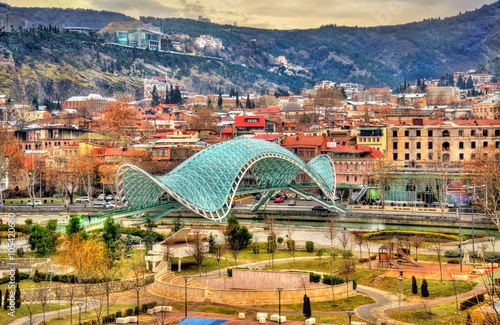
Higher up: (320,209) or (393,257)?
(320,209)

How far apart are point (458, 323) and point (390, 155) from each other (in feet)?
231

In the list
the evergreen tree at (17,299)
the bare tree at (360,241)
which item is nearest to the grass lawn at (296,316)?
the evergreen tree at (17,299)

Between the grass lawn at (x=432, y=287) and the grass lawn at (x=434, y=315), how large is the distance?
2.55 metres

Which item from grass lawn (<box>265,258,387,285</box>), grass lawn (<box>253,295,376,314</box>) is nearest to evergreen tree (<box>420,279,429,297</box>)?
grass lawn (<box>253,295,376,314</box>)

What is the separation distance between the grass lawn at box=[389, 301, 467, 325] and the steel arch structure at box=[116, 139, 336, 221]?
24.2 m

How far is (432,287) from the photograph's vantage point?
40531 mm

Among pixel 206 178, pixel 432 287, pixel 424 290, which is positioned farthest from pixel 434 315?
pixel 206 178

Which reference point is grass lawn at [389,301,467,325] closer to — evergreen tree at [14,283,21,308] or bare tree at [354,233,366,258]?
bare tree at [354,233,366,258]

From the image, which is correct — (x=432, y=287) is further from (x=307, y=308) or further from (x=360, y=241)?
(x=360, y=241)

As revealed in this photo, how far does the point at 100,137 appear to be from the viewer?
392 feet

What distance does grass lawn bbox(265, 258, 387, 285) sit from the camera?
144 feet

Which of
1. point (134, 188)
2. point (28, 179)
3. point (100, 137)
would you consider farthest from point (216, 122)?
point (134, 188)

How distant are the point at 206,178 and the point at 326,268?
16725mm

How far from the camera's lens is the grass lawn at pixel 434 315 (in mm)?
33844
